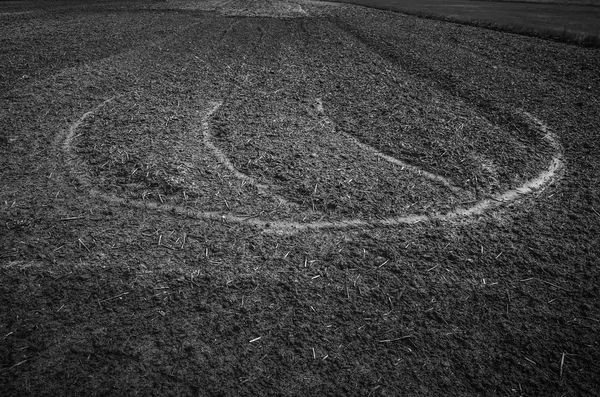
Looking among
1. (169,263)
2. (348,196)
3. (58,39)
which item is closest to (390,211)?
(348,196)

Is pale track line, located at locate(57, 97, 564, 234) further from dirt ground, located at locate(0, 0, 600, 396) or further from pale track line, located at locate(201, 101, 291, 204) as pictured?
pale track line, located at locate(201, 101, 291, 204)

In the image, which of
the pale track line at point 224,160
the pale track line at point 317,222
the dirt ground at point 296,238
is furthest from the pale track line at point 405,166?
the pale track line at point 224,160

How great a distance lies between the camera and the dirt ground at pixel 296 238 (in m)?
1.98

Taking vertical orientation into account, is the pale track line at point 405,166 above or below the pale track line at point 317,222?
above

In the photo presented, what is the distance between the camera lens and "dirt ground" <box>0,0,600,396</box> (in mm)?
1978

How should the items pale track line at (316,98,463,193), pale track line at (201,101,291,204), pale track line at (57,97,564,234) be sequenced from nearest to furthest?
pale track line at (57,97,564,234), pale track line at (201,101,291,204), pale track line at (316,98,463,193)

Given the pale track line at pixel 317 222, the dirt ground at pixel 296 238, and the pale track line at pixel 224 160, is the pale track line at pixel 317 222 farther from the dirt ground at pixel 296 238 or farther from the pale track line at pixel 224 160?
the pale track line at pixel 224 160

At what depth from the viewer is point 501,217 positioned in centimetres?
318

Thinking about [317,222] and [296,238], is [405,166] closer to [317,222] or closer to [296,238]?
[317,222]

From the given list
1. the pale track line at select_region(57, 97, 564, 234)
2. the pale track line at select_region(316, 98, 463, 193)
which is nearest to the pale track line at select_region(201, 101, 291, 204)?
the pale track line at select_region(57, 97, 564, 234)

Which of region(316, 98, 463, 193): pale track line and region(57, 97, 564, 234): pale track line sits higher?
region(316, 98, 463, 193): pale track line

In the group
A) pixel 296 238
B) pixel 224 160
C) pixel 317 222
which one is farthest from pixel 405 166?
pixel 224 160

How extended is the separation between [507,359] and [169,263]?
2.15 meters

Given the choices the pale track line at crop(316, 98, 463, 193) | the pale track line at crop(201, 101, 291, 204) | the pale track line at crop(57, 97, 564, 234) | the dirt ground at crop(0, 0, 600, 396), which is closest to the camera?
the dirt ground at crop(0, 0, 600, 396)
